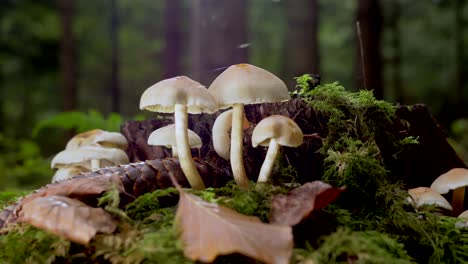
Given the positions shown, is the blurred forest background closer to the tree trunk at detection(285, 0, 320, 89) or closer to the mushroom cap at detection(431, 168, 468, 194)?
the tree trunk at detection(285, 0, 320, 89)

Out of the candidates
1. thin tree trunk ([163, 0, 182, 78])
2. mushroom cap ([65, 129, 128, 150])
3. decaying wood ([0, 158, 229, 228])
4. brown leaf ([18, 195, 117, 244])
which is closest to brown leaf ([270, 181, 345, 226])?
decaying wood ([0, 158, 229, 228])

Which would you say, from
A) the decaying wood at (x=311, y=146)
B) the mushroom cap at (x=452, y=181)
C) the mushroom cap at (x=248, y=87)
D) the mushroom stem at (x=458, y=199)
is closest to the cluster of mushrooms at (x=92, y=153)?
the decaying wood at (x=311, y=146)

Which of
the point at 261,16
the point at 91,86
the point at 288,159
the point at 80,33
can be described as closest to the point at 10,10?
the point at 80,33

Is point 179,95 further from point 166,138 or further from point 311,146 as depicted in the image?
point 311,146

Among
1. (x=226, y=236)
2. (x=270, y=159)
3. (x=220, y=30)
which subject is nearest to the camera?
(x=226, y=236)

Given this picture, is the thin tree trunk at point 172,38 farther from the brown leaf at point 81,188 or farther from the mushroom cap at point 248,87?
the brown leaf at point 81,188

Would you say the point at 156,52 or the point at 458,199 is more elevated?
the point at 156,52

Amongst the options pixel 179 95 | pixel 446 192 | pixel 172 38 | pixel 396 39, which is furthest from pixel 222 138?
pixel 396 39
